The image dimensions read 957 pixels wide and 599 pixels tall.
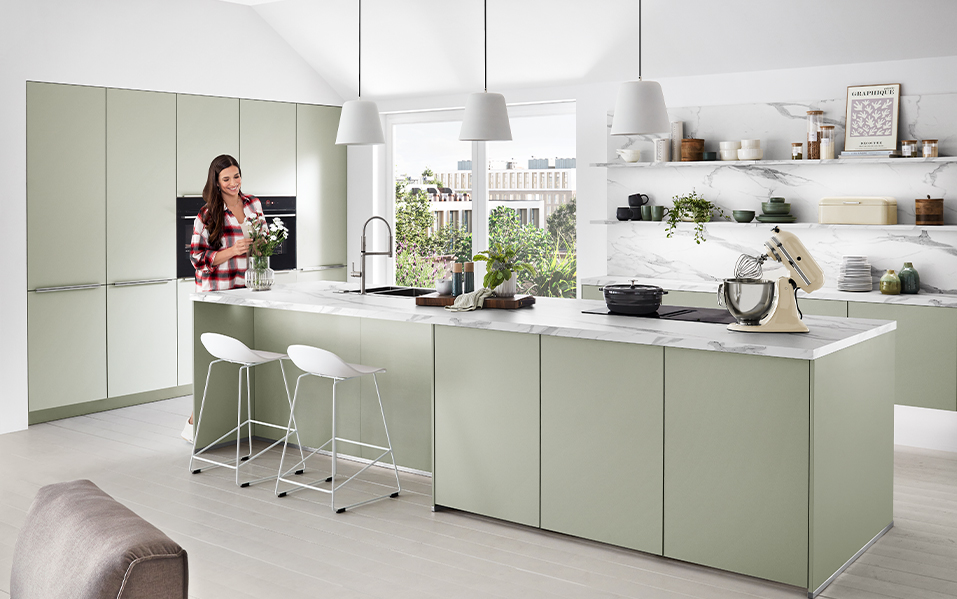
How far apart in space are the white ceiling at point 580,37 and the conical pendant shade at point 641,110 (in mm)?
1897

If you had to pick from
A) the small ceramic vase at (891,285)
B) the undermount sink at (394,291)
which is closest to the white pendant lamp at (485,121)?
the undermount sink at (394,291)

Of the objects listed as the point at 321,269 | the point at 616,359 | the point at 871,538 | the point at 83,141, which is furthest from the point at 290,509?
the point at 321,269

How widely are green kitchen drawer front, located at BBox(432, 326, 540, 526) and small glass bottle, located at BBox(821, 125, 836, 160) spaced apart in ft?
9.63

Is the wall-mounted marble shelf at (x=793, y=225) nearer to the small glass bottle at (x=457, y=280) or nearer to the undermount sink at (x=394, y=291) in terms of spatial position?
the undermount sink at (x=394, y=291)

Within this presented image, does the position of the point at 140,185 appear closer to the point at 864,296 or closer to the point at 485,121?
the point at 485,121

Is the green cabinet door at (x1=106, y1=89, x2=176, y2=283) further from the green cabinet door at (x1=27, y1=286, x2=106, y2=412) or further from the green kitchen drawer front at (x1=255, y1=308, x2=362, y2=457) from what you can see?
the green kitchen drawer front at (x1=255, y1=308, x2=362, y2=457)

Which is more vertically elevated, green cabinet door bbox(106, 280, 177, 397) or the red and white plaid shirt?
the red and white plaid shirt

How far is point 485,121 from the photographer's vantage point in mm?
4406

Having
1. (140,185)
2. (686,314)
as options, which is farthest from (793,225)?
(140,185)

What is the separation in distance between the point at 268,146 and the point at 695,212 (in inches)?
137

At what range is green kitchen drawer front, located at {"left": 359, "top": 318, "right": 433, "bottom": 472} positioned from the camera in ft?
15.4

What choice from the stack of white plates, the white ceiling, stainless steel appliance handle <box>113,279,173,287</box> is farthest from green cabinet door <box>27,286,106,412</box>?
the stack of white plates

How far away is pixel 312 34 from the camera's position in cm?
727

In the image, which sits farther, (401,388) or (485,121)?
(401,388)
